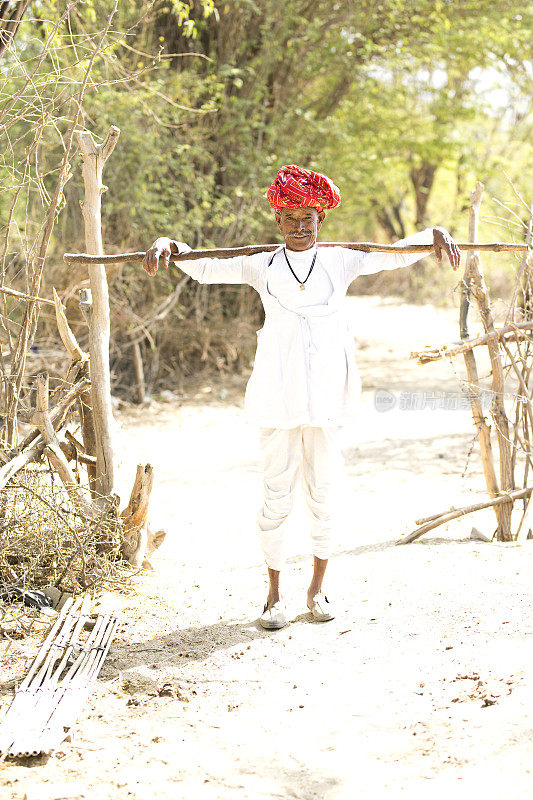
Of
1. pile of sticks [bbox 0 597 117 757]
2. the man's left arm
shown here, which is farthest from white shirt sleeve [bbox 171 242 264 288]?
pile of sticks [bbox 0 597 117 757]

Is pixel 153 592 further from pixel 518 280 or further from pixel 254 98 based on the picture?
pixel 254 98

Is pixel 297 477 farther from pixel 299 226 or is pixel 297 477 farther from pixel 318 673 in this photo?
pixel 299 226

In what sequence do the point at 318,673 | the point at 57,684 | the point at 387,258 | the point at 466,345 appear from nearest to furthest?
the point at 57,684 < the point at 318,673 < the point at 387,258 < the point at 466,345

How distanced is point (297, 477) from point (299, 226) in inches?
41.5

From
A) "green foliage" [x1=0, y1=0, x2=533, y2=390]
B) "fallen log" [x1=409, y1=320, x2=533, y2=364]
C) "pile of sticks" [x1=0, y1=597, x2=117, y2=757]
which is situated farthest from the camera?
"green foliage" [x1=0, y1=0, x2=533, y2=390]

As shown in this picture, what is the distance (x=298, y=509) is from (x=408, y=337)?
28.8ft

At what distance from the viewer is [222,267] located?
3652 millimetres

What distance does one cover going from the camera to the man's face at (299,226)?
Answer: 354 centimetres

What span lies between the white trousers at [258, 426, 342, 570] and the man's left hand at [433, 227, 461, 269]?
0.85m

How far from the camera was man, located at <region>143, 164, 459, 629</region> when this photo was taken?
3518mm

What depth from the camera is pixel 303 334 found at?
353 centimetres

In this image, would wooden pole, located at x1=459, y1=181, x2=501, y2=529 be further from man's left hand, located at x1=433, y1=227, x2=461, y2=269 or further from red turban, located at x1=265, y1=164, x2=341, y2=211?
red turban, located at x1=265, y1=164, x2=341, y2=211

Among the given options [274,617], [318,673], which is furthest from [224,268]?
[318,673]

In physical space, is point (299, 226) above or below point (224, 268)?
above
